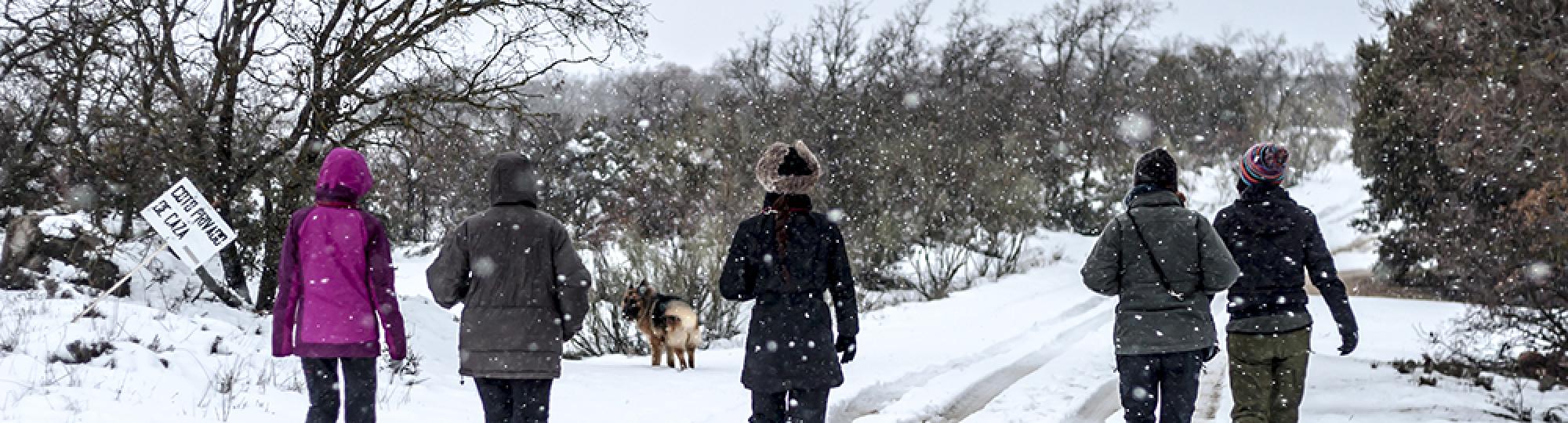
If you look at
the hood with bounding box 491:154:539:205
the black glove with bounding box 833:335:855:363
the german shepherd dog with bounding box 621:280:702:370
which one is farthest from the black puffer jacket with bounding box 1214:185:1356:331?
the german shepherd dog with bounding box 621:280:702:370

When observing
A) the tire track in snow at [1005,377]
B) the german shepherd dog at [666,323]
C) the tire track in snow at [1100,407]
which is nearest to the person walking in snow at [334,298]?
the tire track in snow at [1005,377]

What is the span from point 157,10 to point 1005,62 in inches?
1466

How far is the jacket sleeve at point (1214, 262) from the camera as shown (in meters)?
4.54

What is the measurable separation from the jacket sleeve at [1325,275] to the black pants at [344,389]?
4485 millimetres

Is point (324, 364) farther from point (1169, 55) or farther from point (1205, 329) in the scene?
point (1169, 55)

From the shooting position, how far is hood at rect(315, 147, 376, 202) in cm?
477

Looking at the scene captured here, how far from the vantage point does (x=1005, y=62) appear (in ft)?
145

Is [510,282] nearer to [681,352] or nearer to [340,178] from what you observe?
[340,178]

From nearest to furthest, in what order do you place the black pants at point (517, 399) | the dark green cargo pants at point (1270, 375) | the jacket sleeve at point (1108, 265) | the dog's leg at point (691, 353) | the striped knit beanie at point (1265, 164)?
the black pants at point (517, 399)
the jacket sleeve at point (1108, 265)
the dark green cargo pants at point (1270, 375)
the striped knit beanie at point (1265, 164)
the dog's leg at point (691, 353)

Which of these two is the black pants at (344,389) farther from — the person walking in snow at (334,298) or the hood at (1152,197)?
the hood at (1152,197)

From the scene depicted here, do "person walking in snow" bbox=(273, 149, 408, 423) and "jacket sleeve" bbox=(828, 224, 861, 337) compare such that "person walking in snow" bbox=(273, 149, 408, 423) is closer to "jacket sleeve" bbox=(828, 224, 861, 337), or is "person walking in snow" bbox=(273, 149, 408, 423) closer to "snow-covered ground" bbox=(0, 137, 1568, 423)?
"snow-covered ground" bbox=(0, 137, 1568, 423)

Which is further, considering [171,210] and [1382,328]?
[1382,328]

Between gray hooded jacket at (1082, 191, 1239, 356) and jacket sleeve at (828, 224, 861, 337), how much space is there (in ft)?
3.58

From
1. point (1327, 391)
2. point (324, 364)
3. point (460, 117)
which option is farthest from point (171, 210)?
point (1327, 391)
